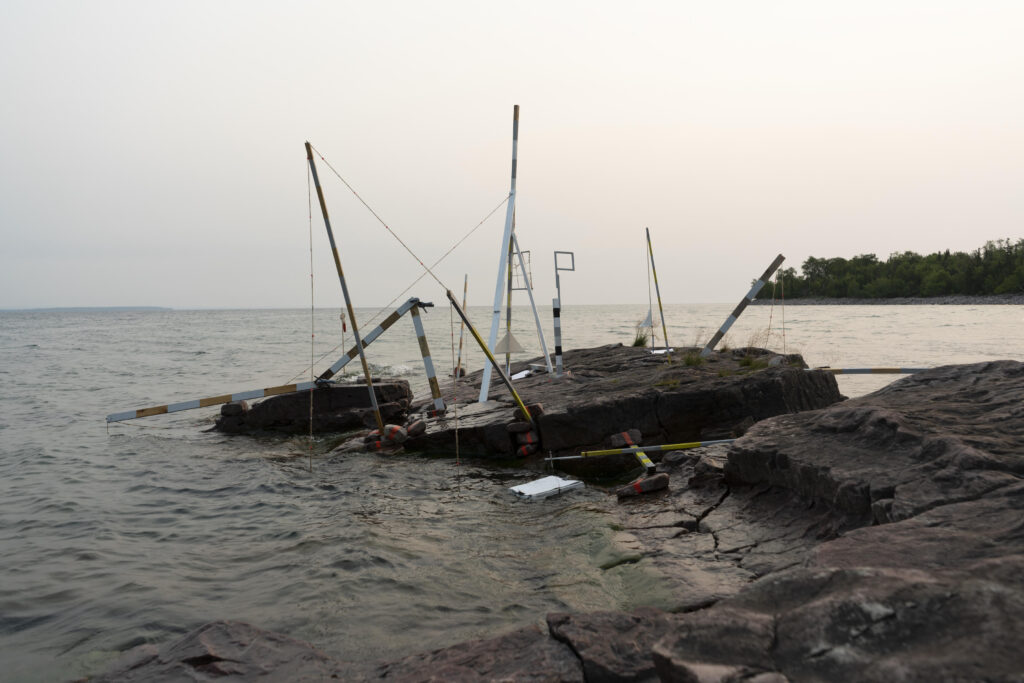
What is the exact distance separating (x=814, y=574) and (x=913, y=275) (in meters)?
110

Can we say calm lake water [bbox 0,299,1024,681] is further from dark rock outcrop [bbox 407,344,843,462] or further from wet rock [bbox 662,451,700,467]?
wet rock [bbox 662,451,700,467]

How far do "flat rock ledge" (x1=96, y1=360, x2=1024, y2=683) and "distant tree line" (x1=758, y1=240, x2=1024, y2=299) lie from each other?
6896 cm

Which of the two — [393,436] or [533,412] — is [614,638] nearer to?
[533,412]

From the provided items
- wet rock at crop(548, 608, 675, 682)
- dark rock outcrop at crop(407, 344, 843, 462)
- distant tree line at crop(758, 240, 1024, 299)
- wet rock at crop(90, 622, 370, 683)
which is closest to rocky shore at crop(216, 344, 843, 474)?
dark rock outcrop at crop(407, 344, 843, 462)

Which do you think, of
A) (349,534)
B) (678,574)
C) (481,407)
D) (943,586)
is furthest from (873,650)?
(481,407)

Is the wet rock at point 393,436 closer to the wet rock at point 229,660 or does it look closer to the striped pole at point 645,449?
the striped pole at point 645,449

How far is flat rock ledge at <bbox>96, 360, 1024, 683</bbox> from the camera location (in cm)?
216

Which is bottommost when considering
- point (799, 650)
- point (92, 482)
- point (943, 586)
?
point (92, 482)

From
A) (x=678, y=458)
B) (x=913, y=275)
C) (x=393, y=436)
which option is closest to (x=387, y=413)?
(x=393, y=436)

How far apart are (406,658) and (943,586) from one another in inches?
110

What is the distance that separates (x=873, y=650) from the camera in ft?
6.97

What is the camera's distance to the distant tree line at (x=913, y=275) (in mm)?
80250

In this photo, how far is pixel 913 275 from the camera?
306ft

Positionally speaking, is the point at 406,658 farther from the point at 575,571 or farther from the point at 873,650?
the point at 873,650
